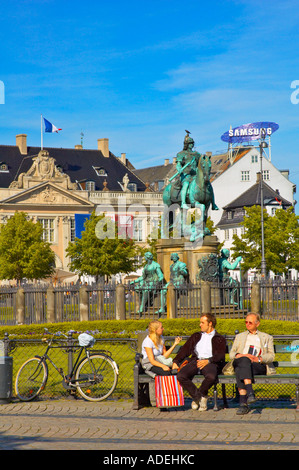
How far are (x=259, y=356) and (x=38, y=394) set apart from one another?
363 centimetres

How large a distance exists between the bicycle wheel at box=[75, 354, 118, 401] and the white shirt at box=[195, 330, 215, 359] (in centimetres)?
137

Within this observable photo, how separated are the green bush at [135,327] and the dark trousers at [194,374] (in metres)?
11.7

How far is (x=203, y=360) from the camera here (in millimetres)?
11727

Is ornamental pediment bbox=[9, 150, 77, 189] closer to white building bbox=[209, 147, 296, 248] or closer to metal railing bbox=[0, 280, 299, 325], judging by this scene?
white building bbox=[209, 147, 296, 248]

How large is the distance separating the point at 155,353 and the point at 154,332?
Answer: 0.30m

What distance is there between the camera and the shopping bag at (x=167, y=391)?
11586mm

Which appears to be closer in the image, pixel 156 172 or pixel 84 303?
pixel 84 303

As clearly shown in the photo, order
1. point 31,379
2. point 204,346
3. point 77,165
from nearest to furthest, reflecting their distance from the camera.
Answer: point 204,346 < point 31,379 < point 77,165

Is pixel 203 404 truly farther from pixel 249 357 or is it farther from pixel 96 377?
pixel 96 377

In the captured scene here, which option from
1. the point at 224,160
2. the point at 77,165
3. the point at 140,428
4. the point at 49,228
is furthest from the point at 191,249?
the point at 224,160

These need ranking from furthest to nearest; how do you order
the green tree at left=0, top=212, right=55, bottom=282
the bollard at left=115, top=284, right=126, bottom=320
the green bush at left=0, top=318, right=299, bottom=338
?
1. the green tree at left=0, top=212, right=55, bottom=282
2. the bollard at left=115, top=284, right=126, bottom=320
3. the green bush at left=0, top=318, right=299, bottom=338

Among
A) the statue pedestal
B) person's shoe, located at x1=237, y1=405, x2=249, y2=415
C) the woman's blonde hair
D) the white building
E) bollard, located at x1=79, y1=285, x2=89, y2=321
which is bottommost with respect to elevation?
person's shoe, located at x1=237, y1=405, x2=249, y2=415

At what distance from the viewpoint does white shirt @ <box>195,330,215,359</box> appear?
11.9 meters

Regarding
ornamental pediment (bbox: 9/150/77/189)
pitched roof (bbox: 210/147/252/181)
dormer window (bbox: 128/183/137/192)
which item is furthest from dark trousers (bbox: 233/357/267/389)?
dormer window (bbox: 128/183/137/192)
